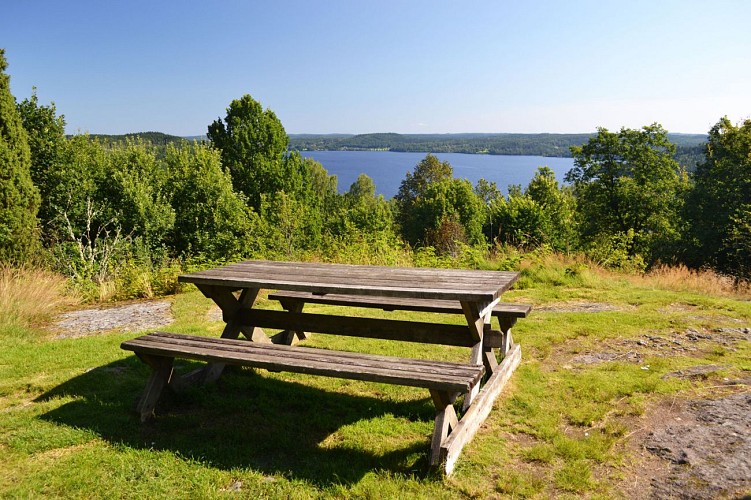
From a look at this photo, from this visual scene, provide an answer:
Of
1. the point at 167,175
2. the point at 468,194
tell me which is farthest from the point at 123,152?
the point at 468,194

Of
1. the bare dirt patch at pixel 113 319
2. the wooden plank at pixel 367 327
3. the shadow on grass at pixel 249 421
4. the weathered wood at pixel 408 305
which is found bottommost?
A: the bare dirt patch at pixel 113 319

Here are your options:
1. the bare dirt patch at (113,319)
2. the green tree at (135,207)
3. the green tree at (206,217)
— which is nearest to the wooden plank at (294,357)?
the bare dirt patch at (113,319)

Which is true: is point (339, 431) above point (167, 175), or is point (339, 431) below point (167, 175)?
below

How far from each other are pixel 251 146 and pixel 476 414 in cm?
3018

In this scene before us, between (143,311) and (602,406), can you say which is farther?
(143,311)

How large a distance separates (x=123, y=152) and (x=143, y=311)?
16.5m

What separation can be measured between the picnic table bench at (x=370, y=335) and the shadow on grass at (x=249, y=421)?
22 cm

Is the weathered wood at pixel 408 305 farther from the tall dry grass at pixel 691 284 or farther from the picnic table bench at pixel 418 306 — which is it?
the tall dry grass at pixel 691 284

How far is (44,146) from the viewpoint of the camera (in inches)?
540

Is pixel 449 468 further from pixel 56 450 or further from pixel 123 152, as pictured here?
pixel 123 152

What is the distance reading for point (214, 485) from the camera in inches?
116

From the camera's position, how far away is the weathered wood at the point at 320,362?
9.98 feet

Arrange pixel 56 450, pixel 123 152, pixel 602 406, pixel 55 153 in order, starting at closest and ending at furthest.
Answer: pixel 56 450 → pixel 602 406 → pixel 55 153 → pixel 123 152

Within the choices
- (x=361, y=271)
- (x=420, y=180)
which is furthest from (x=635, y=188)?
(x=420, y=180)
